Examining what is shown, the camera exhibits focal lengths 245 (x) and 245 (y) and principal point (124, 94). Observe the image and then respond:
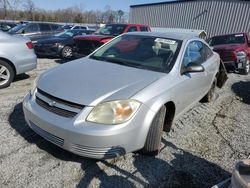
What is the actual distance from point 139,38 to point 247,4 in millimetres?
16808

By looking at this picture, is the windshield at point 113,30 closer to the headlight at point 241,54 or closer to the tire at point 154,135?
the headlight at point 241,54

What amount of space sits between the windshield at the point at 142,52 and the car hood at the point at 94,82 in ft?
0.70

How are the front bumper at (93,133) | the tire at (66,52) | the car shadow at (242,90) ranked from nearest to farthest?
the front bumper at (93,133) < the car shadow at (242,90) < the tire at (66,52)

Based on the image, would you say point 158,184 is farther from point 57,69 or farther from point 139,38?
point 139,38

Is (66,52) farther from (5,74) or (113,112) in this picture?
(113,112)

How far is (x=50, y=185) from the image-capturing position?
99.0 inches

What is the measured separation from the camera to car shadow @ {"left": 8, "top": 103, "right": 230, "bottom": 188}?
2.69 meters

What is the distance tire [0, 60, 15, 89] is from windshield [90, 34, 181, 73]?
7.76ft

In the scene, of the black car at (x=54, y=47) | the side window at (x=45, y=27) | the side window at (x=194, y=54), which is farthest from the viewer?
the side window at (x=45, y=27)

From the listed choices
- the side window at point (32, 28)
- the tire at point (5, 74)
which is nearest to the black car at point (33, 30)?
the side window at point (32, 28)

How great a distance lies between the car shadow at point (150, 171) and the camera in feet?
8.83

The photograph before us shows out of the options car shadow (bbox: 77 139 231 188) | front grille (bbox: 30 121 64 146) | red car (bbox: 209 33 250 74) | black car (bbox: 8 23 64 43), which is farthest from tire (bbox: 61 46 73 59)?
car shadow (bbox: 77 139 231 188)

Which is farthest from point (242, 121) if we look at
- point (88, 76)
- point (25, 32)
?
point (25, 32)

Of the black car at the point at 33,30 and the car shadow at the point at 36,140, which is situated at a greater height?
the black car at the point at 33,30
